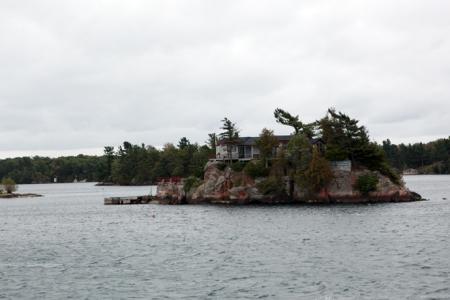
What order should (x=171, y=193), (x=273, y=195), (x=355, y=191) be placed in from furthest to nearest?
(x=171, y=193) → (x=273, y=195) → (x=355, y=191)

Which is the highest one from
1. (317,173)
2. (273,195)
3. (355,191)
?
(317,173)

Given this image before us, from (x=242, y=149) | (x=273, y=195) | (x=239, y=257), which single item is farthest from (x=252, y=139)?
(x=239, y=257)

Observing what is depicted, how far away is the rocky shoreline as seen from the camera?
10644 centimetres

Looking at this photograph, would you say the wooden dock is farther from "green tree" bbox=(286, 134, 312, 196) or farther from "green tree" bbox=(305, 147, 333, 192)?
"green tree" bbox=(305, 147, 333, 192)

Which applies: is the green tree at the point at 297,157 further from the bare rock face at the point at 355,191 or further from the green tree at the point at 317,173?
the bare rock face at the point at 355,191

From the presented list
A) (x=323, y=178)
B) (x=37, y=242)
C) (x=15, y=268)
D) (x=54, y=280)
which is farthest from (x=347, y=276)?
(x=323, y=178)

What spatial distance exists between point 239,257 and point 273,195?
186 feet

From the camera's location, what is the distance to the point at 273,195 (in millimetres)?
110375

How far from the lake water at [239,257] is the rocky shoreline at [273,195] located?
42.4ft

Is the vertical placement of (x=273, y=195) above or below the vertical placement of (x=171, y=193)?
below

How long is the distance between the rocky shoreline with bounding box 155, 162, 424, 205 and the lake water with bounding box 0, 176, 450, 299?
42.4ft

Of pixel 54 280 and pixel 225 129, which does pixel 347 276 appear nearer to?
pixel 54 280

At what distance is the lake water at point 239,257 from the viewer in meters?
41.2

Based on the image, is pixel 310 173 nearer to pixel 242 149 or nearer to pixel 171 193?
pixel 242 149
